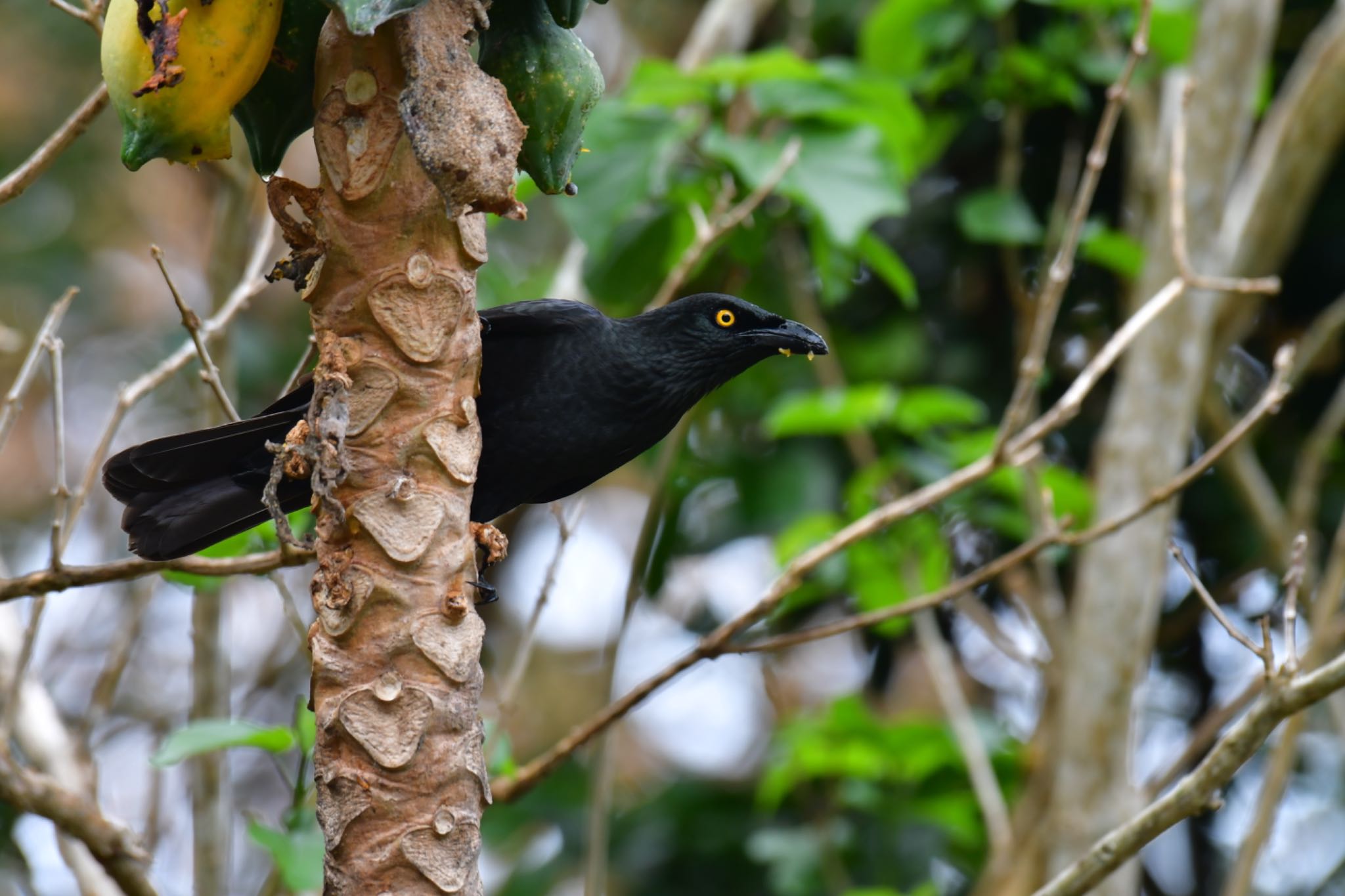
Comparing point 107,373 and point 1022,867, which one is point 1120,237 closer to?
point 1022,867

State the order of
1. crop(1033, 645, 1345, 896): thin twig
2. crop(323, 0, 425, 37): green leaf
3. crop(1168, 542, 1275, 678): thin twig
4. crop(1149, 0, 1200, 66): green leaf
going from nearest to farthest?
crop(323, 0, 425, 37): green leaf → crop(1033, 645, 1345, 896): thin twig → crop(1168, 542, 1275, 678): thin twig → crop(1149, 0, 1200, 66): green leaf

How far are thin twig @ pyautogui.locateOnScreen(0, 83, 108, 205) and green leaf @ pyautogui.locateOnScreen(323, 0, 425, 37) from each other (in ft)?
2.38

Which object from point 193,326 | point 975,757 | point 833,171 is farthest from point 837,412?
point 193,326

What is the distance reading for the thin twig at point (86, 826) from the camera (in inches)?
92.7

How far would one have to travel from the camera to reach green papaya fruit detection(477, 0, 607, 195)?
6.26 ft

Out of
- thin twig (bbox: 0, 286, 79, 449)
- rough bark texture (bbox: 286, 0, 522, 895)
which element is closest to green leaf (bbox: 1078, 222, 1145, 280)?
thin twig (bbox: 0, 286, 79, 449)

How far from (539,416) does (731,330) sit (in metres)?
0.65

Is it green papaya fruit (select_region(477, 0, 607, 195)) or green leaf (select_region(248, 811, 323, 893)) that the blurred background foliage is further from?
green papaya fruit (select_region(477, 0, 607, 195))

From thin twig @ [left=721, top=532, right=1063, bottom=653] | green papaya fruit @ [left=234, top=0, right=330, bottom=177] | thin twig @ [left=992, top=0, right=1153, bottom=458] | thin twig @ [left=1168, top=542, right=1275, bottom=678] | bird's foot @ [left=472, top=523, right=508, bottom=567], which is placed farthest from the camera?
thin twig @ [left=992, top=0, right=1153, bottom=458]

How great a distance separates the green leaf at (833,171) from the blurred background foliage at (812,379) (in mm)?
10

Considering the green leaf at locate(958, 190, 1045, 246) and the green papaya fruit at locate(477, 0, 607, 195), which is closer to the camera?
the green papaya fruit at locate(477, 0, 607, 195)

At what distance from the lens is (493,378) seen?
10.5ft

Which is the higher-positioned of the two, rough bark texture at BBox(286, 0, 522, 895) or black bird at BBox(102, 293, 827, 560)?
black bird at BBox(102, 293, 827, 560)

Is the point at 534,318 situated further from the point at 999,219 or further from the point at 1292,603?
the point at 999,219
